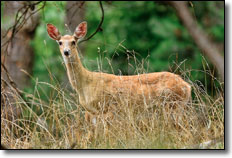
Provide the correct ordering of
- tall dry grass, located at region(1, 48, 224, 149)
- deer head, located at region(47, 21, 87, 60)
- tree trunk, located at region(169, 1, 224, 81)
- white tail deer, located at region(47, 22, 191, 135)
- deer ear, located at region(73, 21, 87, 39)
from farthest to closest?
deer ear, located at region(73, 21, 87, 39), deer head, located at region(47, 21, 87, 60), white tail deer, located at region(47, 22, 191, 135), tall dry grass, located at region(1, 48, 224, 149), tree trunk, located at region(169, 1, 224, 81)

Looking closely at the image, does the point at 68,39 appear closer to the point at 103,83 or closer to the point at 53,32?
the point at 53,32

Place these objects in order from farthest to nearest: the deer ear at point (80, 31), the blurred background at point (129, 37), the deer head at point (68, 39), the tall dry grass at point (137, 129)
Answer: the blurred background at point (129, 37) → the deer ear at point (80, 31) → the deer head at point (68, 39) → the tall dry grass at point (137, 129)

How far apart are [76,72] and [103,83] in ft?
1.10

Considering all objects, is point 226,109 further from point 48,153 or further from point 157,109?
point 48,153

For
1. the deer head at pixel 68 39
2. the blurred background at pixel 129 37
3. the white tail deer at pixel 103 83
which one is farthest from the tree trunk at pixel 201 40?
the blurred background at pixel 129 37

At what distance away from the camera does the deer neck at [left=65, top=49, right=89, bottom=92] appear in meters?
5.62

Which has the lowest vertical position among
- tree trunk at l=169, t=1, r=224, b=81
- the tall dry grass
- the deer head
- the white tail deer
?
the tall dry grass

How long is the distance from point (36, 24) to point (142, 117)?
4.73 m

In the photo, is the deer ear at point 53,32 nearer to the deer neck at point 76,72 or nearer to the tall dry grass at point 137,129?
the deer neck at point 76,72

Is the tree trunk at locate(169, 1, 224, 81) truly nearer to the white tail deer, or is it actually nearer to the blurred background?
the white tail deer

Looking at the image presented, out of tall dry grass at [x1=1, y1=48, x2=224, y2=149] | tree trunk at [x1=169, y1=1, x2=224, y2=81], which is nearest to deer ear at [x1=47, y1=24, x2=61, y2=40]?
tall dry grass at [x1=1, y1=48, x2=224, y2=149]

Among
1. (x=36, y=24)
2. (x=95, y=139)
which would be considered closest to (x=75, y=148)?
(x=95, y=139)

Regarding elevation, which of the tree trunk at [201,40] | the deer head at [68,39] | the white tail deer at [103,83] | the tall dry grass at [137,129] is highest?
the deer head at [68,39]

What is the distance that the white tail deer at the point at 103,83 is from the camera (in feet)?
17.4
